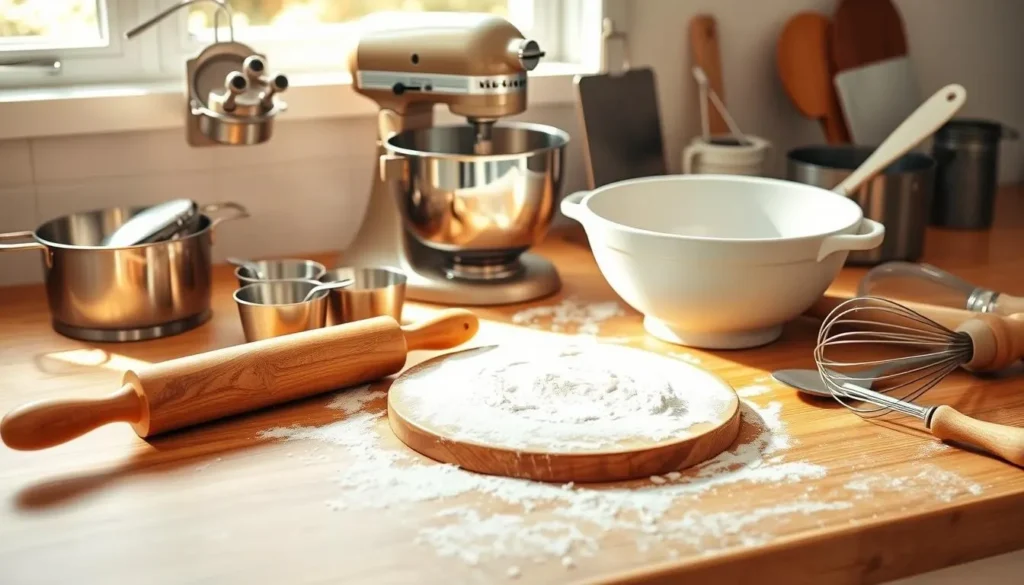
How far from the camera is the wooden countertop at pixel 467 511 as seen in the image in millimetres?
748

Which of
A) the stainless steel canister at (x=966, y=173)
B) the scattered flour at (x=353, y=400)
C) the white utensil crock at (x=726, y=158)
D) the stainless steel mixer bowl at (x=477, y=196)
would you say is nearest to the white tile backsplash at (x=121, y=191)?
the stainless steel mixer bowl at (x=477, y=196)

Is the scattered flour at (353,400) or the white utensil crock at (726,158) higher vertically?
the white utensil crock at (726,158)

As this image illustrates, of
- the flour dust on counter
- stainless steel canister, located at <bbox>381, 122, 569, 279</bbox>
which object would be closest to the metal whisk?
the flour dust on counter

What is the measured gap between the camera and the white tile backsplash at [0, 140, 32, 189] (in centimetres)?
132

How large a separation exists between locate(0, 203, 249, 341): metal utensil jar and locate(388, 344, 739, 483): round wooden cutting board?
304 mm

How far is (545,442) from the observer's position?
88cm

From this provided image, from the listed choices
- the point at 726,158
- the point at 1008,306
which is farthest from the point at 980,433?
the point at 726,158

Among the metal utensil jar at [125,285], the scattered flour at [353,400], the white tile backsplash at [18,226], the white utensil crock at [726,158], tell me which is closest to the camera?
the scattered flour at [353,400]

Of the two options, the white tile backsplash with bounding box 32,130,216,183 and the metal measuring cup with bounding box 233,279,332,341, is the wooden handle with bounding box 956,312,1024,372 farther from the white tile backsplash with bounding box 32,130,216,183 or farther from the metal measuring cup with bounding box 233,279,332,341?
the white tile backsplash with bounding box 32,130,216,183

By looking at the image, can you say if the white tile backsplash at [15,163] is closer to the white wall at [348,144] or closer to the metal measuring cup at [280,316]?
the white wall at [348,144]

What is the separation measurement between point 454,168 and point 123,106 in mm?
412

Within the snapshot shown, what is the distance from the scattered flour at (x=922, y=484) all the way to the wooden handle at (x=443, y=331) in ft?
1.34

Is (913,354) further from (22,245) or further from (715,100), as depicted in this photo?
(22,245)

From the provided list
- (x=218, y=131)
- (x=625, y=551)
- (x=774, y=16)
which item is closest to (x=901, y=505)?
(x=625, y=551)
